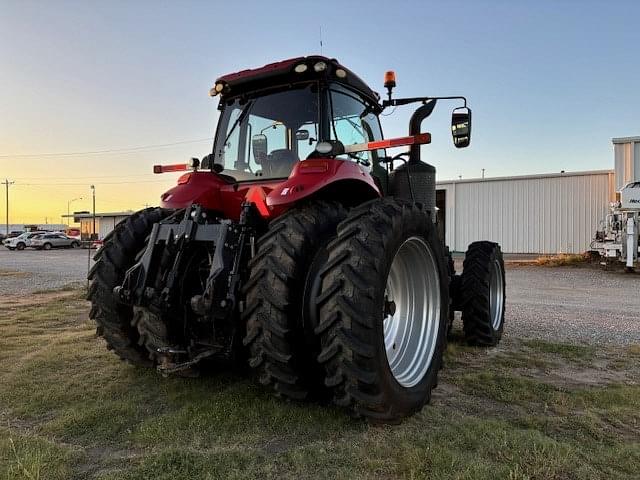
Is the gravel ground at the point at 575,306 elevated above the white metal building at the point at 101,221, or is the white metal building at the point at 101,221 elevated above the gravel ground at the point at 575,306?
the white metal building at the point at 101,221

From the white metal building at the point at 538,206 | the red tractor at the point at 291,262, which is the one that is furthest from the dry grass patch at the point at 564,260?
the red tractor at the point at 291,262

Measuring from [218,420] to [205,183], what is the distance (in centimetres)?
188

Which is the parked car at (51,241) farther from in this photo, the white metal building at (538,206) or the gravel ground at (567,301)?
the white metal building at (538,206)

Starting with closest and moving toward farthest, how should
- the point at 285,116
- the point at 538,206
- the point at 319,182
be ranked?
the point at 319,182 → the point at 285,116 → the point at 538,206

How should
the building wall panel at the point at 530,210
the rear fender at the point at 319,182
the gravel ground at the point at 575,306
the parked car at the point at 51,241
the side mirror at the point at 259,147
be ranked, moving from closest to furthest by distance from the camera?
the rear fender at the point at 319,182 → the side mirror at the point at 259,147 → the gravel ground at the point at 575,306 → the building wall panel at the point at 530,210 → the parked car at the point at 51,241

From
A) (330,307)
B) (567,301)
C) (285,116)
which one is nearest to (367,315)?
(330,307)

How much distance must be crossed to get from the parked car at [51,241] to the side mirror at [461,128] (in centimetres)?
4219

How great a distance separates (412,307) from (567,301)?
7.67 meters

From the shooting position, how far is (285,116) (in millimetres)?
4117

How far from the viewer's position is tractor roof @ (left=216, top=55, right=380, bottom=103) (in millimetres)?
3805

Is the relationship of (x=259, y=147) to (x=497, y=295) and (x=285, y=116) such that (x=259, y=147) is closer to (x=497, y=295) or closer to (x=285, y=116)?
(x=285, y=116)

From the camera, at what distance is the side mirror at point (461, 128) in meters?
4.29

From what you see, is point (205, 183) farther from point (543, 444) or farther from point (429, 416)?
point (543, 444)

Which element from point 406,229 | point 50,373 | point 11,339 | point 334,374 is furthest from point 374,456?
point 11,339
